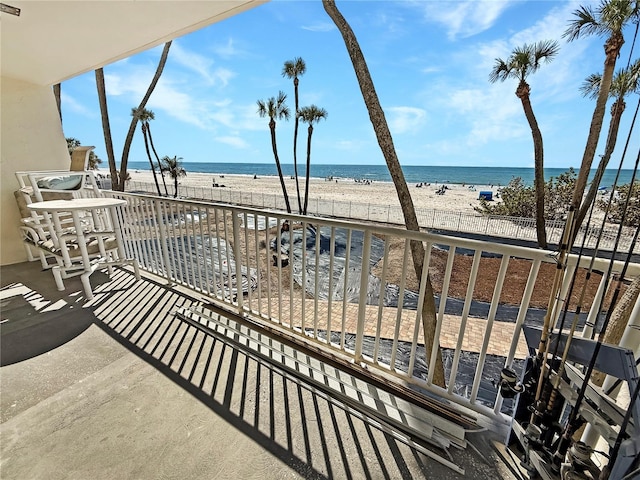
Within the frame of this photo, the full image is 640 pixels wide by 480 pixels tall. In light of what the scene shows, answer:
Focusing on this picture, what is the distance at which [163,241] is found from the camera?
277cm

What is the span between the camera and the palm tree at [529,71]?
277 inches

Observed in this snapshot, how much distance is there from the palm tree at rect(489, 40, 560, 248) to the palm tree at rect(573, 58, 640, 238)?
1.19 metres

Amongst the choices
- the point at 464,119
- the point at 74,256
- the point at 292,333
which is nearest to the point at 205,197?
the point at 74,256

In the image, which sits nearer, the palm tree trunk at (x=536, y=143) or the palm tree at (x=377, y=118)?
the palm tree at (x=377, y=118)

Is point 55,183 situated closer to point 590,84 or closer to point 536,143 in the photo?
point 536,143

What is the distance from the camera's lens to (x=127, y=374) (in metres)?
1.62

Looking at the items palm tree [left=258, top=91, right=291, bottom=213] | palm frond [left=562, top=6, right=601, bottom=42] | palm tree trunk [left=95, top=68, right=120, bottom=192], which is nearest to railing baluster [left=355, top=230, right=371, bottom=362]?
palm frond [left=562, top=6, right=601, bottom=42]

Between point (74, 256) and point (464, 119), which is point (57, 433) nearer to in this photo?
point (74, 256)

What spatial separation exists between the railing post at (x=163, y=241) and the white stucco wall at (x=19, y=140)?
2.32 m

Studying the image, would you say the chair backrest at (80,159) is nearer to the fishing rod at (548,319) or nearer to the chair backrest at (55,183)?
the chair backrest at (55,183)

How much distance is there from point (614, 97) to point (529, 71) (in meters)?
2.38

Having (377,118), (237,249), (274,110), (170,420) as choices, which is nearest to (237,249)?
(237,249)

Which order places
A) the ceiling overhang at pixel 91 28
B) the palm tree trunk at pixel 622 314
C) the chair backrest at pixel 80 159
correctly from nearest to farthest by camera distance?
the palm tree trunk at pixel 622 314 → the ceiling overhang at pixel 91 28 → the chair backrest at pixel 80 159

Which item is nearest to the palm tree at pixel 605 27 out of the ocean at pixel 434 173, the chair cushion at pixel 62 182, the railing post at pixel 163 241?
the railing post at pixel 163 241
